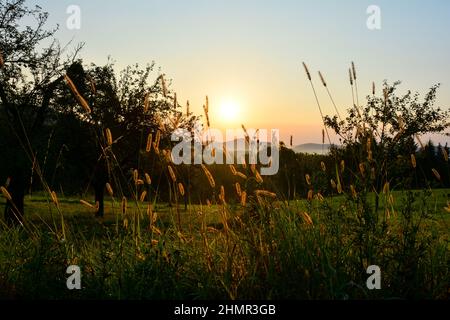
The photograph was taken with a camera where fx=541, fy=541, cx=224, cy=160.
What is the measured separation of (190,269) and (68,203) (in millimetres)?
42581

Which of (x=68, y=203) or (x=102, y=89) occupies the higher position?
(x=102, y=89)

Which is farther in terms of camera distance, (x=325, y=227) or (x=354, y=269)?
(x=325, y=227)

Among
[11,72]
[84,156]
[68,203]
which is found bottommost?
[68,203]

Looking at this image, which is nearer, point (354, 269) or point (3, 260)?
point (354, 269)

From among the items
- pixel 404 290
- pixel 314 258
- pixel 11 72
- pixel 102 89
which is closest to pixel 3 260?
pixel 314 258

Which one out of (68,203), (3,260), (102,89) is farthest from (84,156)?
(3,260)

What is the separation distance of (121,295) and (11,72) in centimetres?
2232

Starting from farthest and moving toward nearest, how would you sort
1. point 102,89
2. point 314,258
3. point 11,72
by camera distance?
point 102,89 → point 11,72 → point 314,258

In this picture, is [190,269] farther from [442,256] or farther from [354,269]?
[442,256]

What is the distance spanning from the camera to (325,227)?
631cm

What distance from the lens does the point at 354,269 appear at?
18.8 feet

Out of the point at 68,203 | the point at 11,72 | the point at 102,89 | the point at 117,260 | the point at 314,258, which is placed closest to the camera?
the point at 314,258
